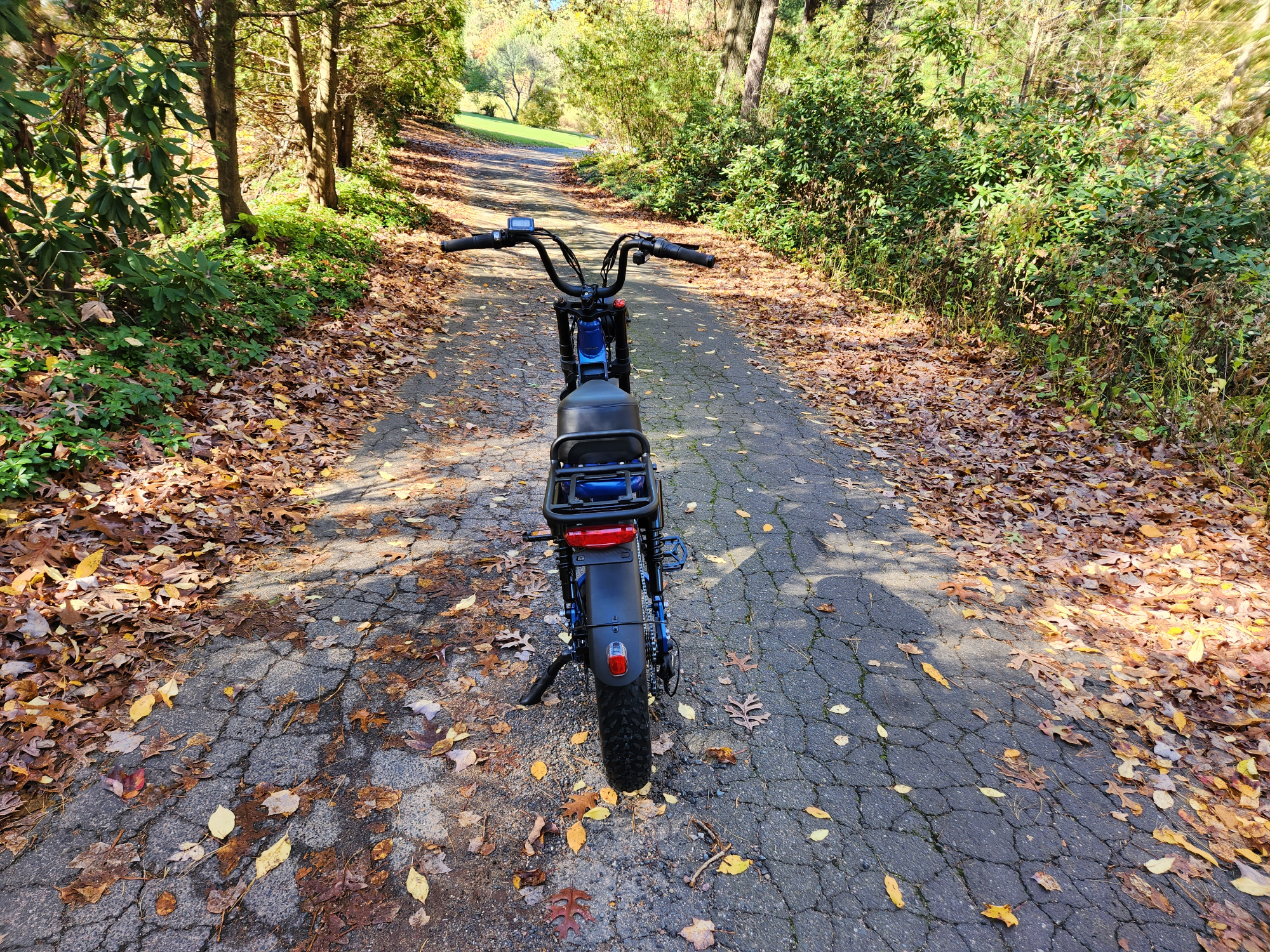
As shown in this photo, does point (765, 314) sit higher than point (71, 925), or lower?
higher

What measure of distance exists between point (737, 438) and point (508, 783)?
4106 millimetres

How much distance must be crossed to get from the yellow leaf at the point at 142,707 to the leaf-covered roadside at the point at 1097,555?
4.38m

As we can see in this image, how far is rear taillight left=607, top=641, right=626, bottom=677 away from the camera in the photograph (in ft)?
7.58

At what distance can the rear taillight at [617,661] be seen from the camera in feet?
7.58

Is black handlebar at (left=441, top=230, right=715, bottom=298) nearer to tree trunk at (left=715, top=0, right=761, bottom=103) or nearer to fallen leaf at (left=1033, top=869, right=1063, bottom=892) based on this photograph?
fallen leaf at (left=1033, top=869, right=1063, bottom=892)

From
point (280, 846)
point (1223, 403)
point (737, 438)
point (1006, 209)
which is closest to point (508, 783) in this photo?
point (280, 846)

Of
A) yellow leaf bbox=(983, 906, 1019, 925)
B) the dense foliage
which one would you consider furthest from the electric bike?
the dense foliage

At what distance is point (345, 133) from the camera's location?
562 inches

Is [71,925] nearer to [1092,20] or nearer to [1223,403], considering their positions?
[1223,403]

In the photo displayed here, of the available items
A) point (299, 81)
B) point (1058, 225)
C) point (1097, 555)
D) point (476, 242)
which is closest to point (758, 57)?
point (299, 81)

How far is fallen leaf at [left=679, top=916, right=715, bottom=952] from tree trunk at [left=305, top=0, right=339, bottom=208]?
12089mm

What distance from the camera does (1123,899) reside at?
249cm

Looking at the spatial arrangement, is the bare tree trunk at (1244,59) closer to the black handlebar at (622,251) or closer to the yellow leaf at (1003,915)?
the black handlebar at (622,251)

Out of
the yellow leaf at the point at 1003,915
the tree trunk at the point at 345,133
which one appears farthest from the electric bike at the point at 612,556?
the tree trunk at the point at 345,133
